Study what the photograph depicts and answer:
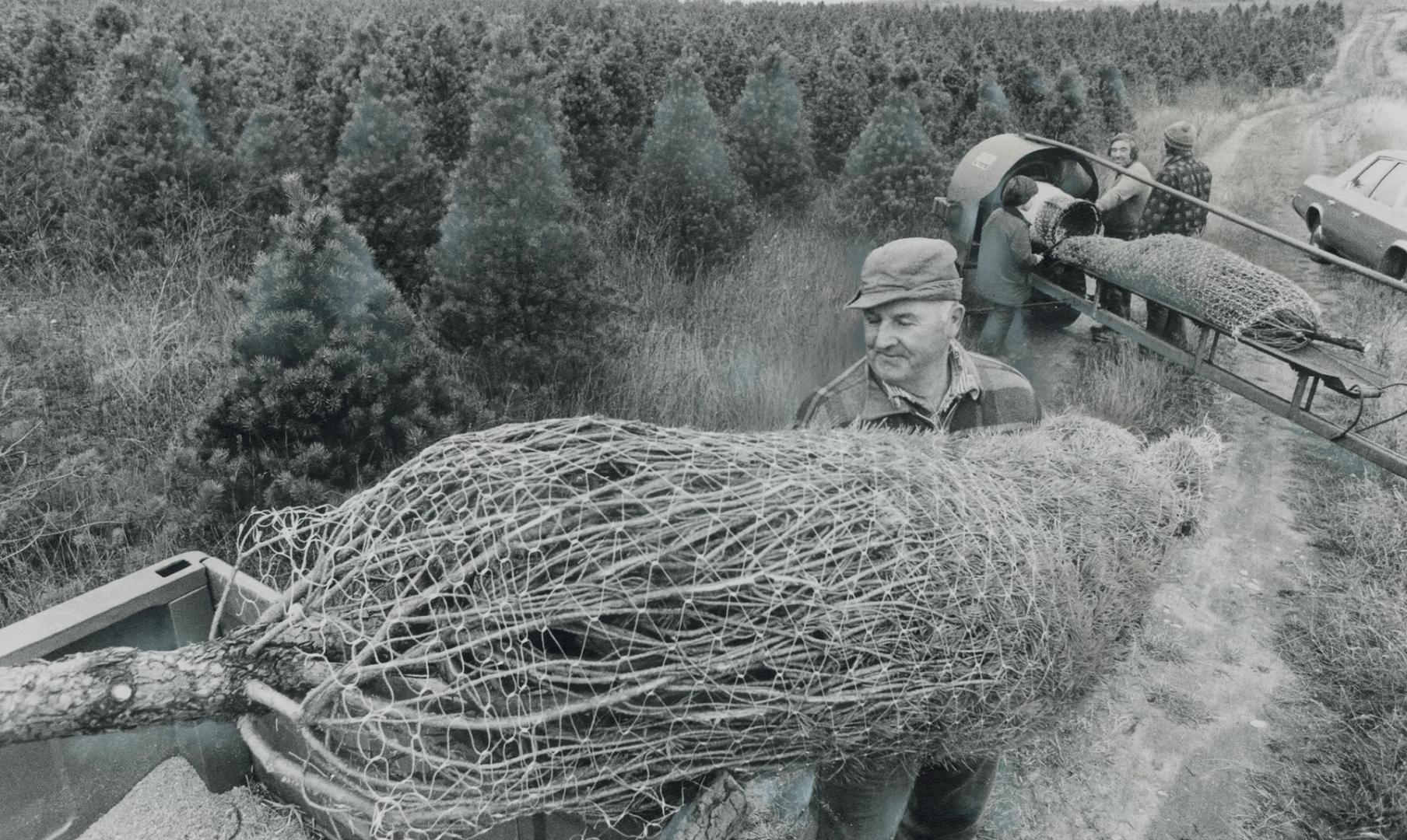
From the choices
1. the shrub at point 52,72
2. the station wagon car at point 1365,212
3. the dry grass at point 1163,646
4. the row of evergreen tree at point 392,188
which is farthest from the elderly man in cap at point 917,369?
the station wagon car at point 1365,212

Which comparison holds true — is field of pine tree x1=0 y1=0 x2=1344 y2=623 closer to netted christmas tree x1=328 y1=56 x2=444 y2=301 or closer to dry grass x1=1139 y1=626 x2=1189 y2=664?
netted christmas tree x1=328 y1=56 x2=444 y2=301

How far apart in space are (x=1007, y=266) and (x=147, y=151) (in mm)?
6124

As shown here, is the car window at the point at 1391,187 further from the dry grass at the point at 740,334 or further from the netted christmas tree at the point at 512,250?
the netted christmas tree at the point at 512,250

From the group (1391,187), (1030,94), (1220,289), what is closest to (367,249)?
(1220,289)

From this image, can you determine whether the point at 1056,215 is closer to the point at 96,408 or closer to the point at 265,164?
the point at 265,164

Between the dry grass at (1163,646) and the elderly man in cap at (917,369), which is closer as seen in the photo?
the elderly man in cap at (917,369)

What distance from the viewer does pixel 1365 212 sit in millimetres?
10336

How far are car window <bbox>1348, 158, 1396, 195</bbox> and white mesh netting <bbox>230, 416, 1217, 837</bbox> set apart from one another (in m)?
11.0

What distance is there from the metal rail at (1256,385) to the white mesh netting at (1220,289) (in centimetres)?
10

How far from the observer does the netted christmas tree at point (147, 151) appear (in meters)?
6.30

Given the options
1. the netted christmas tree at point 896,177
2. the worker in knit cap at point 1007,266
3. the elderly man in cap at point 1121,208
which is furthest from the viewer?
the netted christmas tree at point 896,177

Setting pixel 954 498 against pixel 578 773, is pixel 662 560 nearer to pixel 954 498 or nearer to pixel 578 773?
pixel 578 773

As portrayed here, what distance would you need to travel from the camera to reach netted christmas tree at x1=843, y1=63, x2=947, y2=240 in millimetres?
8469

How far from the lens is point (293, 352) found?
145 inches
